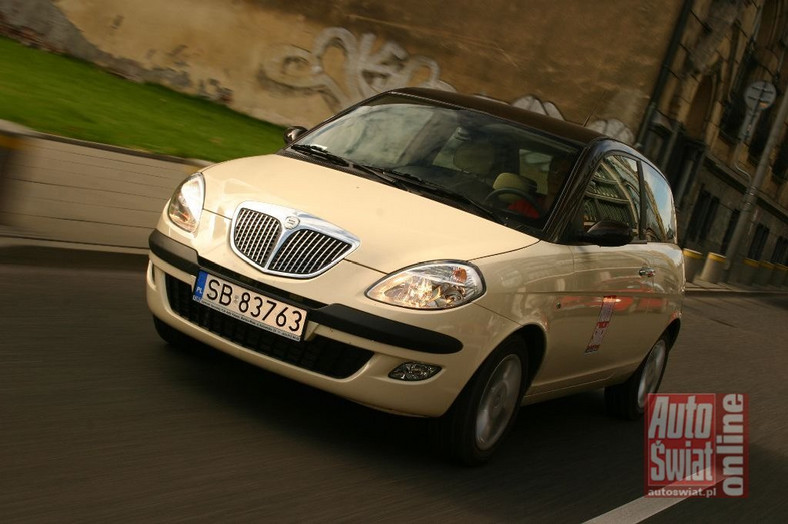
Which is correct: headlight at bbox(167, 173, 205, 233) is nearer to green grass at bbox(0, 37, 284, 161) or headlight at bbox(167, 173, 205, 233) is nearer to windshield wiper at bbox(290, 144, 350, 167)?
windshield wiper at bbox(290, 144, 350, 167)

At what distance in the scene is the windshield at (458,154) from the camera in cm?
593

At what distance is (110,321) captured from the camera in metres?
6.84

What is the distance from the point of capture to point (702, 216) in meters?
35.9

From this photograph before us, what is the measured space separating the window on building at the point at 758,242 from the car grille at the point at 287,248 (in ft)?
138

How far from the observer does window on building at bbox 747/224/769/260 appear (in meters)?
45.3

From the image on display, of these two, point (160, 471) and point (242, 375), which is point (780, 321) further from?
point (160, 471)

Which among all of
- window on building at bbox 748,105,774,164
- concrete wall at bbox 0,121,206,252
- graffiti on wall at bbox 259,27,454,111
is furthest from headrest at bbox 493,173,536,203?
window on building at bbox 748,105,774,164

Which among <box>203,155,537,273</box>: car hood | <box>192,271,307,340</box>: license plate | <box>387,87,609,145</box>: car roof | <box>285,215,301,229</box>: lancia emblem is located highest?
<box>387,87,609,145</box>: car roof

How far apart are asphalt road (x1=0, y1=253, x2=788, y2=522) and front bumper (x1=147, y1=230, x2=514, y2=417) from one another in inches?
12.9

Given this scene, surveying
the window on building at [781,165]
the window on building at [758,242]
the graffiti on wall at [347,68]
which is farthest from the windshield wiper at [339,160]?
the window on building at [781,165]

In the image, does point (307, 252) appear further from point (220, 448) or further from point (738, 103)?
point (738, 103)

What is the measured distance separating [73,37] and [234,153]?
19.6 ft

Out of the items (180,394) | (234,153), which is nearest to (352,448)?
(180,394)

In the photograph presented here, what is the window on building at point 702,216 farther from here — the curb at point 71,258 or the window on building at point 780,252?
the curb at point 71,258
